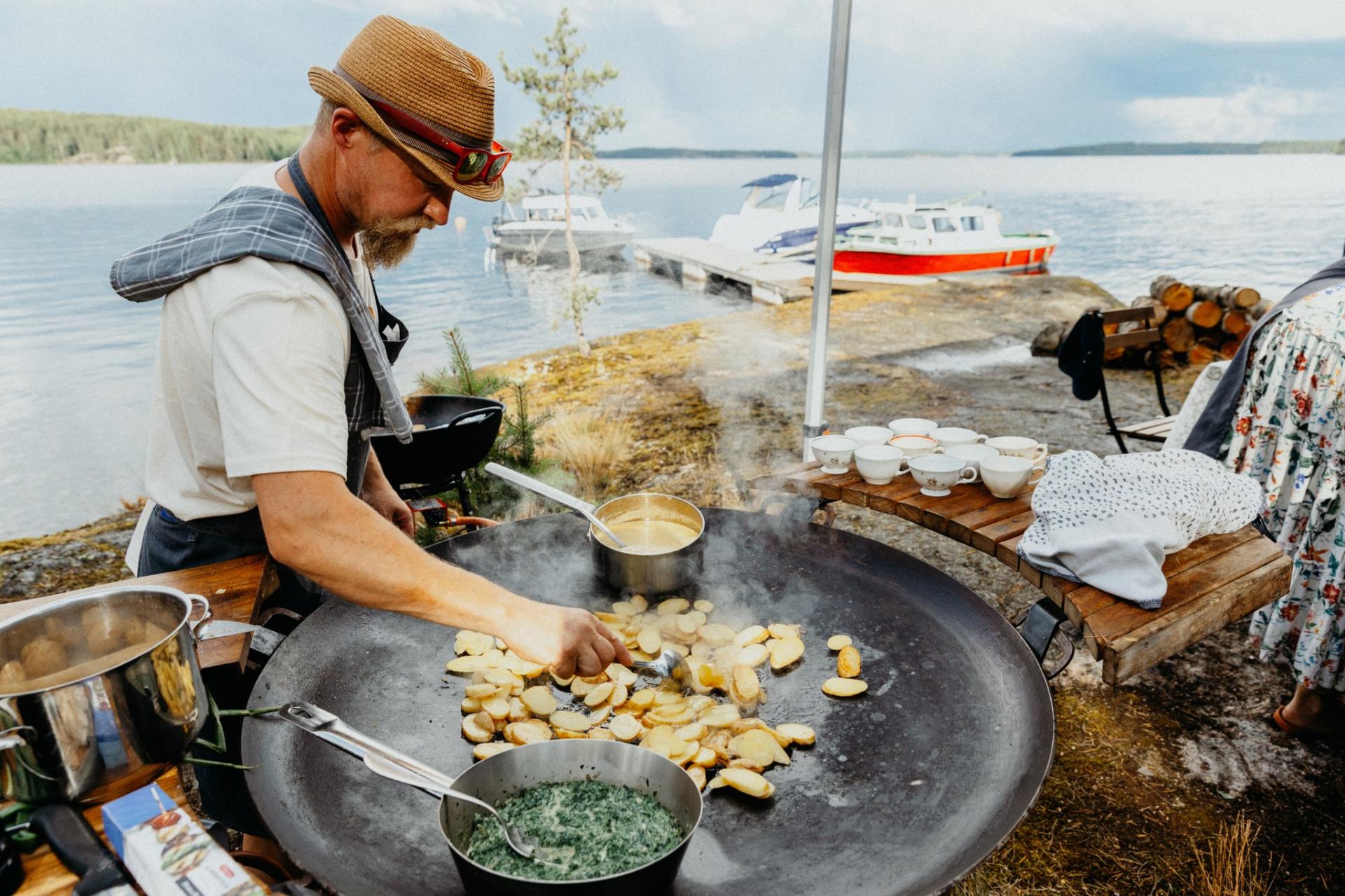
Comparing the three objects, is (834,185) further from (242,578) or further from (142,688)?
(142,688)

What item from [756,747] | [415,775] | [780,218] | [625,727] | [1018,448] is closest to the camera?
[415,775]

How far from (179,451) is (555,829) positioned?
1180 millimetres

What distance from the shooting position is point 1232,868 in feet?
6.88

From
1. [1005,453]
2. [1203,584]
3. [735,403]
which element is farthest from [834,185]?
[735,403]

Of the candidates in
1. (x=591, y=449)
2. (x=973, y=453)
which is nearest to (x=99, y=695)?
(x=973, y=453)

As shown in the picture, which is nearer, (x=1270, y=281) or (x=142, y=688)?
(x=142, y=688)

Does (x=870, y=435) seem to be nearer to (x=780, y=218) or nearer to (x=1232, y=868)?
(x=1232, y=868)

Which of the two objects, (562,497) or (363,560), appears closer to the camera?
Answer: (363,560)

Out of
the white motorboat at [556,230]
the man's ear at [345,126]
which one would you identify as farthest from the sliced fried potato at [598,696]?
the white motorboat at [556,230]

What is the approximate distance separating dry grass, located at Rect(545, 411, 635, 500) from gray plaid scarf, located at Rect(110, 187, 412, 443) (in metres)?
3.50

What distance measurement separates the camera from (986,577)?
399 centimetres

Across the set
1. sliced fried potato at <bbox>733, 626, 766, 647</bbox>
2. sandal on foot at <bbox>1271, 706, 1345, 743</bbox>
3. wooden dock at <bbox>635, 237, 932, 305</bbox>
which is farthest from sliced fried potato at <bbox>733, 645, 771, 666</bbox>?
wooden dock at <bbox>635, 237, 932, 305</bbox>

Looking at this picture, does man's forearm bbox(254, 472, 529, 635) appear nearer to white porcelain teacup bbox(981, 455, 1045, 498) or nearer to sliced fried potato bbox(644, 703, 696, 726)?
sliced fried potato bbox(644, 703, 696, 726)

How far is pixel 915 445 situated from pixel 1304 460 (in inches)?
51.6
